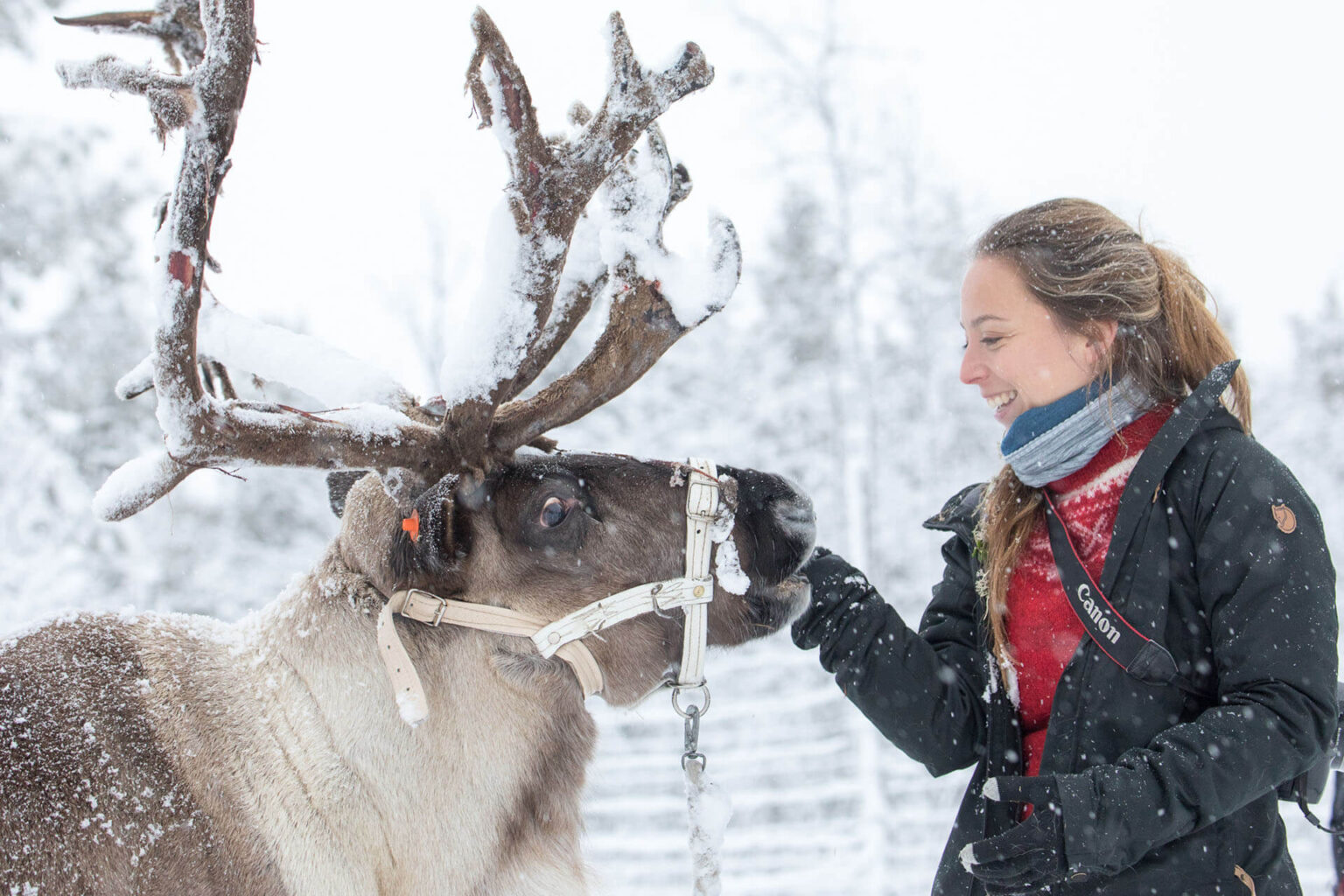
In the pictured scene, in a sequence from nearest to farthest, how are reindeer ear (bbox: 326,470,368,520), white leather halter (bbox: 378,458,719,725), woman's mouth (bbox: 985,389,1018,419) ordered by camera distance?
white leather halter (bbox: 378,458,719,725) < woman's mouth (bbox: 985,389,1018,419) < reindeer ear (bbox: 326,470,368,520)

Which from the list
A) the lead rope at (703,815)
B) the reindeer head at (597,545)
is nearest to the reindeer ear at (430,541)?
the reindeer head at (597,545)

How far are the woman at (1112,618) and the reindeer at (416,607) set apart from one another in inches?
19.6

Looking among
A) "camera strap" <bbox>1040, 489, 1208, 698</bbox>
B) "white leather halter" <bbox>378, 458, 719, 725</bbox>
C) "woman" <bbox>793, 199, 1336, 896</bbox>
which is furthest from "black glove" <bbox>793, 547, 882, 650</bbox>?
"camera strap" <bbox>1040, 489, 1208, 698</bbox>

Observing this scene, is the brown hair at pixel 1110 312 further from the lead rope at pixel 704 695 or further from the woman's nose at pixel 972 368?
the lead rope at pixel 704 695

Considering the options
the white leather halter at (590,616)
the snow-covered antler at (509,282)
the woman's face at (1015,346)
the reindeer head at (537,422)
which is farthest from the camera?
the woman's face at (1015,346)

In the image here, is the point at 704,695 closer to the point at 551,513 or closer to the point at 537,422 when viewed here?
the point at 551,513

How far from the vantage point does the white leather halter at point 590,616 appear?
2172 millimetres

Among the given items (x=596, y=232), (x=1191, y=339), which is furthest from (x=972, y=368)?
(x=596, y=232)

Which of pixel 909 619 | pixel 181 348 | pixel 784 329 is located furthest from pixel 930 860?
pixel 784 329

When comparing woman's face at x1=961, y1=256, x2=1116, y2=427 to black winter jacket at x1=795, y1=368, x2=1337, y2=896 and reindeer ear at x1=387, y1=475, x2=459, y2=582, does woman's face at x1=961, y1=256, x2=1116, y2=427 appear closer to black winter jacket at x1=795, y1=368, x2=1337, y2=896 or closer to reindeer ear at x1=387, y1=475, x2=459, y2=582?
black winter jacket at x1=795, y1=368, x2=1337, y2=896

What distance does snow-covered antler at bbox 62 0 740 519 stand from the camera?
5.68 feet

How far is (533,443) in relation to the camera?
2.61m

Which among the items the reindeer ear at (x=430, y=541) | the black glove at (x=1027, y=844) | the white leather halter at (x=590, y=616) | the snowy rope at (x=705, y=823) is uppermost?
the reindeer ear at (x=430, y=541)

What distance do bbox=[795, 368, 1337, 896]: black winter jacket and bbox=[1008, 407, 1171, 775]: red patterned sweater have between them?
0.25ft
